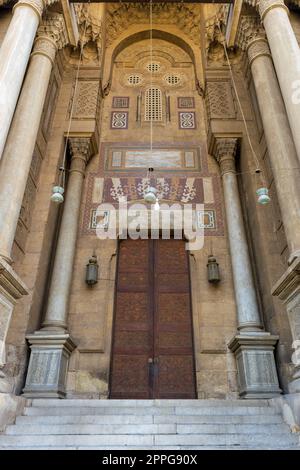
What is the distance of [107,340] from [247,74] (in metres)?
6.92

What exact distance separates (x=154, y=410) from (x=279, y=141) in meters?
4.66

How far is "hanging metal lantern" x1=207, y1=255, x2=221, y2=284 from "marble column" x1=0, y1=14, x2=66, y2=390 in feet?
12.1

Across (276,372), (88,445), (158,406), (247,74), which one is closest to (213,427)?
(158,406)

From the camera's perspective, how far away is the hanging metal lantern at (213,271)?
7547 millimetres

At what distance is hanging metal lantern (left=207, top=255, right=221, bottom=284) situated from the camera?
755 cm

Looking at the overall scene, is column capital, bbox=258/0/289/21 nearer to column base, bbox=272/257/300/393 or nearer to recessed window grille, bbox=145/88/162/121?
recessed window grille, bbox=145/88/162/121

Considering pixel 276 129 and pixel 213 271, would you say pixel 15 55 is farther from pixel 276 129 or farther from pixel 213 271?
pixel 213 271

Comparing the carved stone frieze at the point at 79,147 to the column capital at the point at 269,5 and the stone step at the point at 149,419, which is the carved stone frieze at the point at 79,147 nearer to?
the column capital at the point at 269,5

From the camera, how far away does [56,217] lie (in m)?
8.30

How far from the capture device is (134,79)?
1089 centimetres

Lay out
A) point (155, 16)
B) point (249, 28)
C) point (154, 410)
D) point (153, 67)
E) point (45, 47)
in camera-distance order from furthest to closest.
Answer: point (155, 16) < point (153, 67) < point (249, 28) < point (45, 47) < point (154, 410)

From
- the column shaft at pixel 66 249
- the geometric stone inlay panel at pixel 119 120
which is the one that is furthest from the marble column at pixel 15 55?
the geometric stone inlay panel at pixel 119 120

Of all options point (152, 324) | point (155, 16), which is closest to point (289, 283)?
point (152, 324)

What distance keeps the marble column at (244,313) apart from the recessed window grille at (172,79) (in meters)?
3.05
